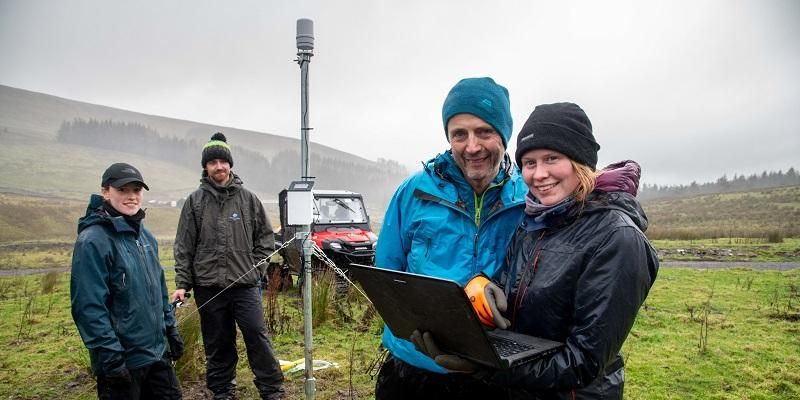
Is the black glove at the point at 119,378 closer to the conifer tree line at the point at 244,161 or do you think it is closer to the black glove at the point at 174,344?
the black glove at the point at 174,344

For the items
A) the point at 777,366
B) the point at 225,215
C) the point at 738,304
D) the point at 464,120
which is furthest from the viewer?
the point at 738,304

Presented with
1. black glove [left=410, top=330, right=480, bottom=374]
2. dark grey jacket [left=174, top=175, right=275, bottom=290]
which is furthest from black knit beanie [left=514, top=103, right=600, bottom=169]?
dark grey jacket [left=174, top=175, right=275, bottom=290]

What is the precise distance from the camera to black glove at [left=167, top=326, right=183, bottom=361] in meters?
3.15

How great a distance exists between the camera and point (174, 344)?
3182 millimetres

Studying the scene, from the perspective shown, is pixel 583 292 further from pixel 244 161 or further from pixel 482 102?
pixel 244 161

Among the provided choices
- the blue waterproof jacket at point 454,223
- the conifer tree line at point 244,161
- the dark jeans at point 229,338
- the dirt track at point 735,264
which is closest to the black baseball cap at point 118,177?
the dark jeans at point 229,338

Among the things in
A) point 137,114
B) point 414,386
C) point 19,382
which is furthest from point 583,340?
point 137,114

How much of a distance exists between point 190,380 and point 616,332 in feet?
14.1

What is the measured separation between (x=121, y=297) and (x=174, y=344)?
24.4 inches

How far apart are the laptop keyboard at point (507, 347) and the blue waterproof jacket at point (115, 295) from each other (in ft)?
7.07

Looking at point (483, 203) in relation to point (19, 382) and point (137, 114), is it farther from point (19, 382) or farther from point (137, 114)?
point (137, 114)

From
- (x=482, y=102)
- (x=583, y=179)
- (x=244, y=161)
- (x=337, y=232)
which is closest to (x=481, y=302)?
(x=583, y=179)

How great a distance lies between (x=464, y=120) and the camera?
73.5 inches

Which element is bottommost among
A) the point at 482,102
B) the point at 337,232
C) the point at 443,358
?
the point at 443,358
